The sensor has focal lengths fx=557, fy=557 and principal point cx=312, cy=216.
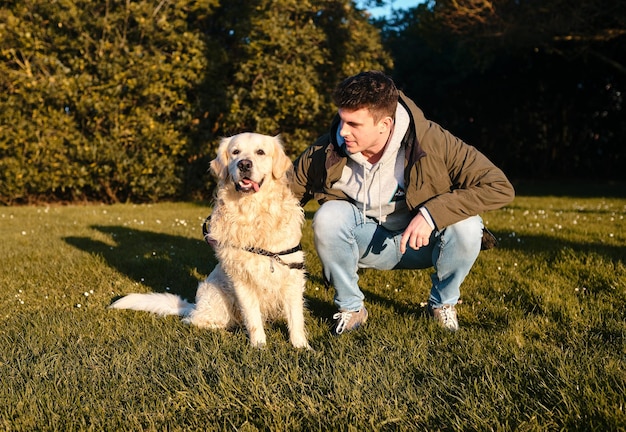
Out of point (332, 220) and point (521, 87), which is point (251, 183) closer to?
point (332, 220)

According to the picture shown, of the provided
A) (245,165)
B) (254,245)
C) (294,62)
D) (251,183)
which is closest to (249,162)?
(245,165)

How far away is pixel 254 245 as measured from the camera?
331 centimetres

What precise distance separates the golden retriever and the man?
0.21 m

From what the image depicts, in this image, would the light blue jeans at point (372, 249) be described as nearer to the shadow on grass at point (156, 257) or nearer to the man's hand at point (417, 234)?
the man's hand at point (417, 234)

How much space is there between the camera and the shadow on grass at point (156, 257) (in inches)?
187

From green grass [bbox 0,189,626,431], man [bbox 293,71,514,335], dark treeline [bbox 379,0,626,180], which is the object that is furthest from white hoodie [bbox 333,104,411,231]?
dark treeline [bbox 379,0,626,180]

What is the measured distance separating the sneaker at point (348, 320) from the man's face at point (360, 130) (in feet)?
3.30

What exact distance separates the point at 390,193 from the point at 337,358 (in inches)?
46.6

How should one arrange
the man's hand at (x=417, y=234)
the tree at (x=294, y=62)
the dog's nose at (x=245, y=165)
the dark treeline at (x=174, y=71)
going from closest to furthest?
the man's hand at (x=417, y=234), the dog's nose at (x=245, y=165), the dark treeline at (x=174, y=71), the tree at (x=294, y=62)

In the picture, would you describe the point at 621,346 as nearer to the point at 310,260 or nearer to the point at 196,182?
the point at 310,260

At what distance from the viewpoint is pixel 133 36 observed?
1091cm

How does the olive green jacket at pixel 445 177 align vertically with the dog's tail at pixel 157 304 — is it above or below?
above

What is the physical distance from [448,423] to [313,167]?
1.95 m

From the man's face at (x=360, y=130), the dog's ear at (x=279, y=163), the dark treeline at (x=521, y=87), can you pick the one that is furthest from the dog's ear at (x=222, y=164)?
the dark treeline at (x=521, y=87)
